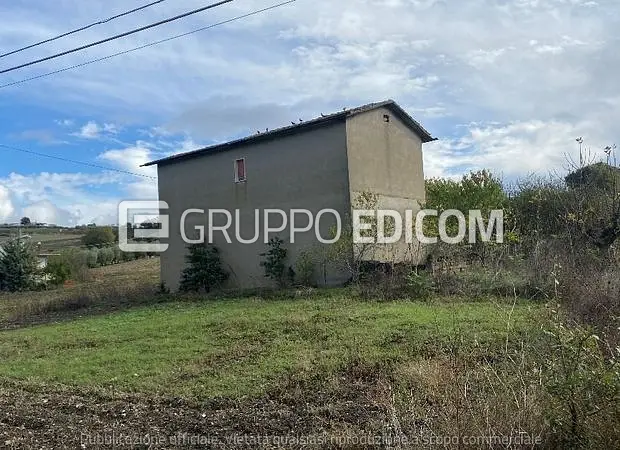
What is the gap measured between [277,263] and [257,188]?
2770 mm

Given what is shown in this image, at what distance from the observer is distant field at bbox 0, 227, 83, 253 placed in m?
34.4

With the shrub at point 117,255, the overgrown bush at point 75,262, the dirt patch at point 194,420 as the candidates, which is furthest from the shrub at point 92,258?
the dirt patch at point 194,420

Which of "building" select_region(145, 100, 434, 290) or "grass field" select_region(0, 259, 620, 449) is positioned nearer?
"grass field" select_region(0, 259, 620, 449)

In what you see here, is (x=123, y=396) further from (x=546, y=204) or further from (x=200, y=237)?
(x=546, y=204)

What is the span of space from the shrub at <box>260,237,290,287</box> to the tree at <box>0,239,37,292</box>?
21257 millimetres

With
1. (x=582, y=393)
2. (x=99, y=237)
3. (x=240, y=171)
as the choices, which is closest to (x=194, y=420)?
(x=582, y=393)

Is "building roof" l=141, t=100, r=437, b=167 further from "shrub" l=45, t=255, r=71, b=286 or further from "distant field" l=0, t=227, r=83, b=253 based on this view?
"distant field" l=0, t=227, r=83, b=253

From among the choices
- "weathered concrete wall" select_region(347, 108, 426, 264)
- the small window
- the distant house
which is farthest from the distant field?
"weathered concrete wall" select_region(347, 108, 426, 264)

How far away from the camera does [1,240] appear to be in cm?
3341

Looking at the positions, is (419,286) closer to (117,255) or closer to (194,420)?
(194,420)

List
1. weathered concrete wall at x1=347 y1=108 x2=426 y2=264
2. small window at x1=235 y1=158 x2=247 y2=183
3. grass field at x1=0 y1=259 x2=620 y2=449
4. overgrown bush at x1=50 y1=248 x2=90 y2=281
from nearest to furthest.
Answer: grass field at x1=0 y1=259 x2=620 y2=449, weathered concrete wall at x1=347 y1=108 x2=426 y2=264, small window at x1=235 y1=158 x2=247 y2=183, overgrown bush at x1=50 y1=248 x2=90 y2=281

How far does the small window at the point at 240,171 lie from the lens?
705 inches

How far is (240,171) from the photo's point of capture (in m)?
18.0

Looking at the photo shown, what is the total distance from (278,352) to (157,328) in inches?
140
